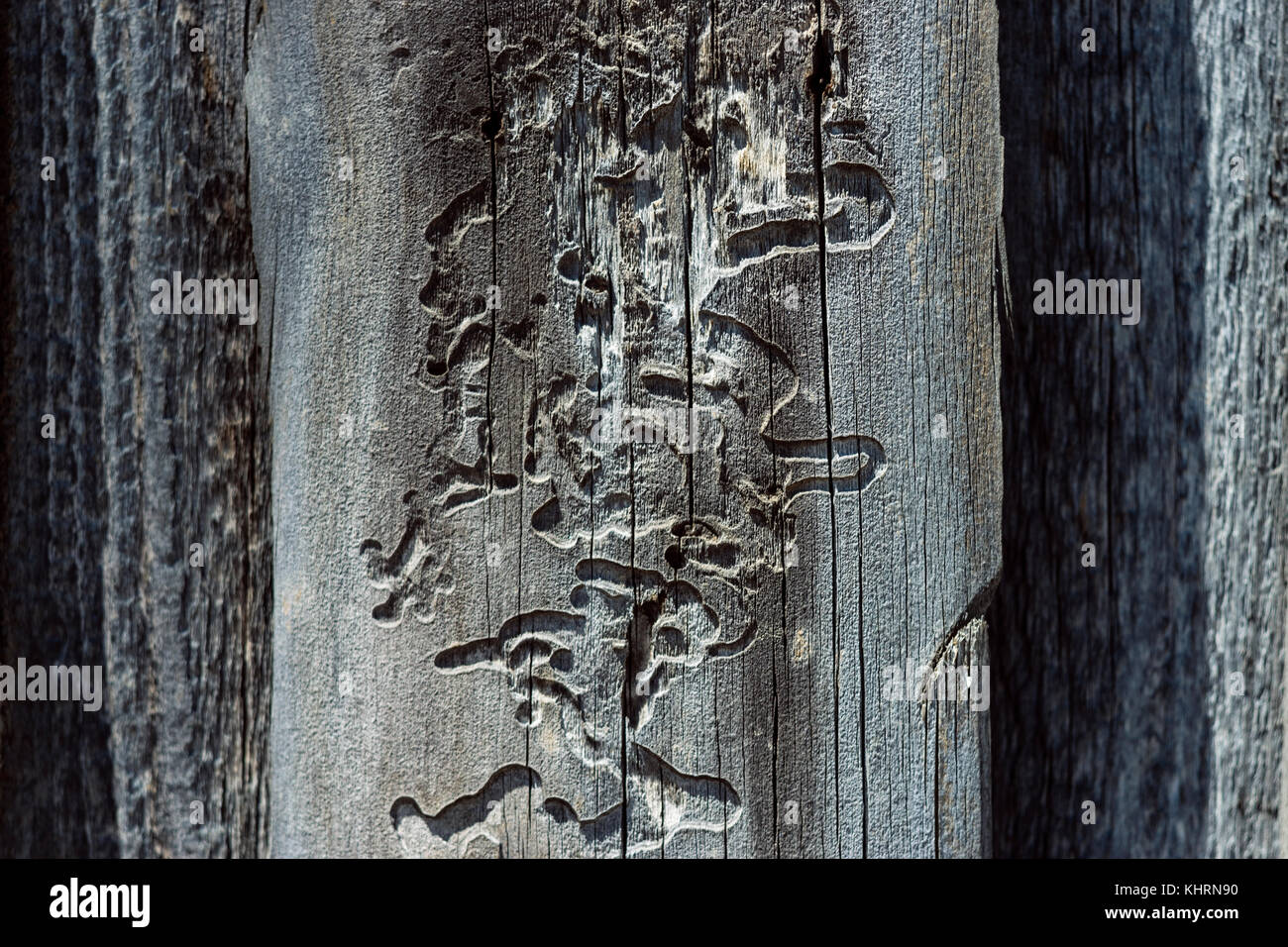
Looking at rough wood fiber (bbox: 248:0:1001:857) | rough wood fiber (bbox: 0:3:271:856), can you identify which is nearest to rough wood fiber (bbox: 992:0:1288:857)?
rough wood fiber (bbox: 248:0:1001:857)

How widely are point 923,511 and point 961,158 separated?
444mm

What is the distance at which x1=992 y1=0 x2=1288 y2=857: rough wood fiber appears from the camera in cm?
123

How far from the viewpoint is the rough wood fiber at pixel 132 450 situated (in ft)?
3.97

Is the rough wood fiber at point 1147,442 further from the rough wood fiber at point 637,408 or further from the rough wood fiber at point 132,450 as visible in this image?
the rough wood fiber at point 132,450

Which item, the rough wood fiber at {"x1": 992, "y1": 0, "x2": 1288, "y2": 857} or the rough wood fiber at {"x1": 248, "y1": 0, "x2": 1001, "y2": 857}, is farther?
the rough wood fiber at {"x1": 992, "y1": 0, "x2": 1288, "y2": 857}

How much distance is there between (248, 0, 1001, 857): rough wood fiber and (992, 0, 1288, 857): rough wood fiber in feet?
0.51

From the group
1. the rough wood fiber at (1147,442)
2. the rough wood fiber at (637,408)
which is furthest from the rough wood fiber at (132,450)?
the rough wood fiber at (1147,442)

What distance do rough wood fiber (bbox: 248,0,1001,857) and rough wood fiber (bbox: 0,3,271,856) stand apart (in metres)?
0.12

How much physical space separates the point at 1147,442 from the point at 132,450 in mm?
1416

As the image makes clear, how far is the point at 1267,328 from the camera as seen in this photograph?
4.07 feet

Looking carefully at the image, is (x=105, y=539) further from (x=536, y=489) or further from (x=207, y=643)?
(x=536, y=489)

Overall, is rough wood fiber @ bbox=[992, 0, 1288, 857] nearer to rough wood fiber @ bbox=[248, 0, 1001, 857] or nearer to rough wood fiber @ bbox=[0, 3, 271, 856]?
rough wood fiber @ bbox=[248, 0, 1001, 857]
